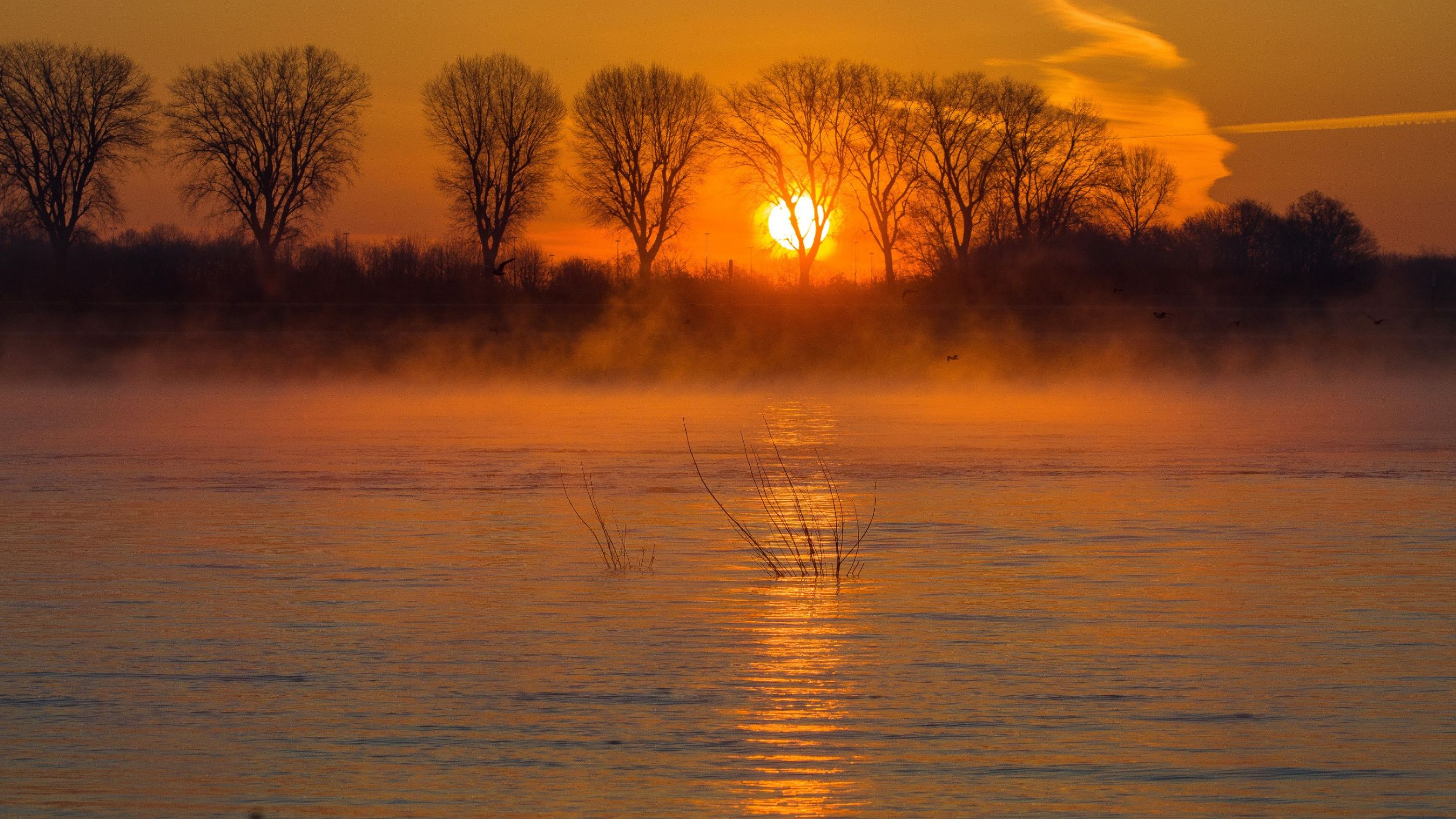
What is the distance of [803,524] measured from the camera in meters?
14.0

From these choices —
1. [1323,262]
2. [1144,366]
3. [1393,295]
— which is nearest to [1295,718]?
[1144,366]

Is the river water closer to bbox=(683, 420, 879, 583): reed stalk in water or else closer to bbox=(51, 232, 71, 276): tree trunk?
Result: bbox=(683, 420, 879, 583): reed stalk in water

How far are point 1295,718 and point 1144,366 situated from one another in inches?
1739

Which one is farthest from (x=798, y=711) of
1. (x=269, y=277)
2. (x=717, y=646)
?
(x=269, y=277)

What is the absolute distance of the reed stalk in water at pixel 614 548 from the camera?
12766 mm

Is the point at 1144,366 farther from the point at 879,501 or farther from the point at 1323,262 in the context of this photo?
the point at 879,501

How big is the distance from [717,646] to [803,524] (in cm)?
434

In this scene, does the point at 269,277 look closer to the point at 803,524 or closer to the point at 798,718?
the point at 803,524

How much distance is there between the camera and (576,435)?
86.4 feet

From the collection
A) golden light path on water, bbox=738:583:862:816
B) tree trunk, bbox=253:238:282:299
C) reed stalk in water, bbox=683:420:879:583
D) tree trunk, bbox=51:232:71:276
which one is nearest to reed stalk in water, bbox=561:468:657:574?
reed stalk in water, bbox=683:420:879:583

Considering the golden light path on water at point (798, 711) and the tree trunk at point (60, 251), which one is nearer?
the golden light path on water at point (798, 711)

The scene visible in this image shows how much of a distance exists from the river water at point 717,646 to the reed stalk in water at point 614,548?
0.58 feet

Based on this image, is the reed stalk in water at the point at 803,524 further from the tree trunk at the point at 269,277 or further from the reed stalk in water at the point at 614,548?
the tree trunk at the point at 269,277

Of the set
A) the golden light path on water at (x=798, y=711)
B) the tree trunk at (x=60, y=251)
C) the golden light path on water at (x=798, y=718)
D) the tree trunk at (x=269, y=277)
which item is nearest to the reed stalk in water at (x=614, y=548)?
the golden light path on water at (x=798, y=711)
